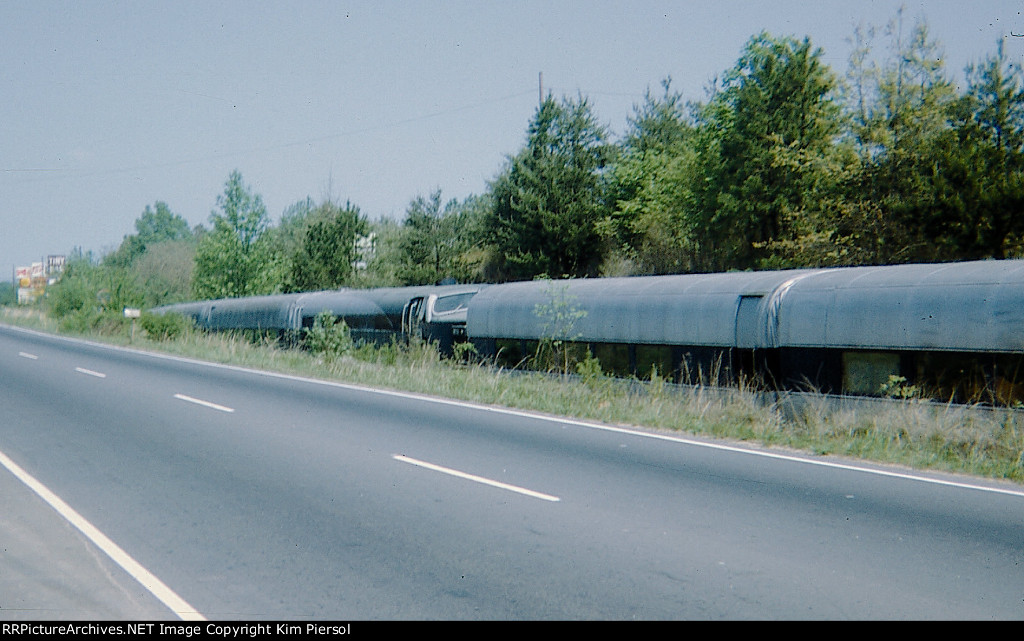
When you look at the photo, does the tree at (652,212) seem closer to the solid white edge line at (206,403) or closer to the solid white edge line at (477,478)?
the solid white edge line at (206,403)

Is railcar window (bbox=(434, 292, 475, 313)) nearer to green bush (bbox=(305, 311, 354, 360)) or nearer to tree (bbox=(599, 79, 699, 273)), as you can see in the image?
green bush (bbox=(305, 311, 354, 360))

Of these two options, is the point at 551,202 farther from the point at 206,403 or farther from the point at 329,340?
the point at 206,403

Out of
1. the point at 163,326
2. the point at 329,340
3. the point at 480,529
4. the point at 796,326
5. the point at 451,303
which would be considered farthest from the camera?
the point at 163,326

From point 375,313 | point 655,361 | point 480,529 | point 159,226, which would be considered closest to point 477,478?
point 480,529

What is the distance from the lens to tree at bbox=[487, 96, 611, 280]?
163 ft

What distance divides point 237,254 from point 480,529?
201ft

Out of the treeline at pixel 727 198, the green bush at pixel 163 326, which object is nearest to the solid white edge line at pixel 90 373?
the green bush at pixel 163 326

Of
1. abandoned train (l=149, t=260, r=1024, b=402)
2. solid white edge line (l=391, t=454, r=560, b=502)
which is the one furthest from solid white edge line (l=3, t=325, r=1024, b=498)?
solid white edge line (l=391, t=454, r=560, b=502)

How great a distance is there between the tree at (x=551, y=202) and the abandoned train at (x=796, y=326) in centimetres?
2783

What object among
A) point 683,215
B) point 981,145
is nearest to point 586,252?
point 683,215

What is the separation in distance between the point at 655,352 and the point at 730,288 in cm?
208

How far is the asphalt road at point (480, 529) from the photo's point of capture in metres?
5.19

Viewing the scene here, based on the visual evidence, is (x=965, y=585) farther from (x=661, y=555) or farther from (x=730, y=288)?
(x=730, y=288)

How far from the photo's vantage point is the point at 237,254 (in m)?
63.9
